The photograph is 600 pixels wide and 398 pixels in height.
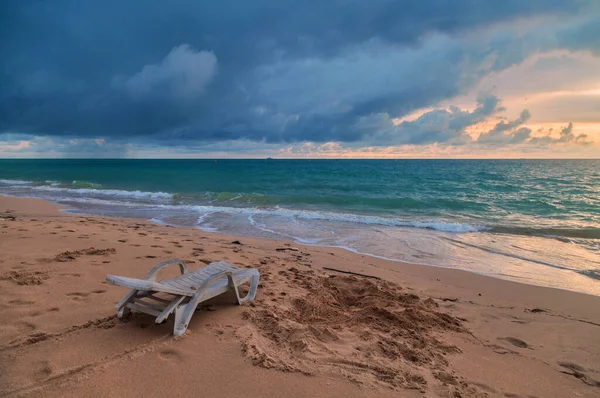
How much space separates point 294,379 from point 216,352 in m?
0.91

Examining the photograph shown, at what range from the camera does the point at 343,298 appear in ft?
17.4

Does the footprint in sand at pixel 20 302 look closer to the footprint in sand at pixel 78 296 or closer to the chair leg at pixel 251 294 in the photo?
the footprint in sand at pixel 78 296

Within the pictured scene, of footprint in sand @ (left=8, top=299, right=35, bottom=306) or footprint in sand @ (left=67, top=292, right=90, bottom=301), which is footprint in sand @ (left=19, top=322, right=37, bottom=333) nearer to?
footprint in sand @ (left=8, top=299, right=35, bottom=306)

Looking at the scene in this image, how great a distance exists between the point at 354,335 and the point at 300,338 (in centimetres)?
74

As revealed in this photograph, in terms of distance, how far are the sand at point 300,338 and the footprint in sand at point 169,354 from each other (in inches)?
0.7

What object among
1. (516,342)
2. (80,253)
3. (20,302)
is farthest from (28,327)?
(516,342)

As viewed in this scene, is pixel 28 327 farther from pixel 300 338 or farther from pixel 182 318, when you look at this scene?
pixel 300 338

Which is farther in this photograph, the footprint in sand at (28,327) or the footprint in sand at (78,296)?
the footprint in sand at (78,296)

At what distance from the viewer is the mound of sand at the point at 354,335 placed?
3271mm

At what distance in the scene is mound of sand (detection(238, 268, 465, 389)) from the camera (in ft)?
10.7

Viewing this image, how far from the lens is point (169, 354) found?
10.7 feet

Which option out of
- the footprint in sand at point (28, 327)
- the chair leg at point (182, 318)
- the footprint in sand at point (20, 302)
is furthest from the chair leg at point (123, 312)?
the footprint in sand at point (20, 302)

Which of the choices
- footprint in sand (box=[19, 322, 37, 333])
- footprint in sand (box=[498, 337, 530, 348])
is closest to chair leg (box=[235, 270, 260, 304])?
footprint in sand (box=[19, 322, 37, 333])

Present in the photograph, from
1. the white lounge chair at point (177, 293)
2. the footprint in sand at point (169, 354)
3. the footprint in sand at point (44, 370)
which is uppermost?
the white lounge chair at point (177, 293)
